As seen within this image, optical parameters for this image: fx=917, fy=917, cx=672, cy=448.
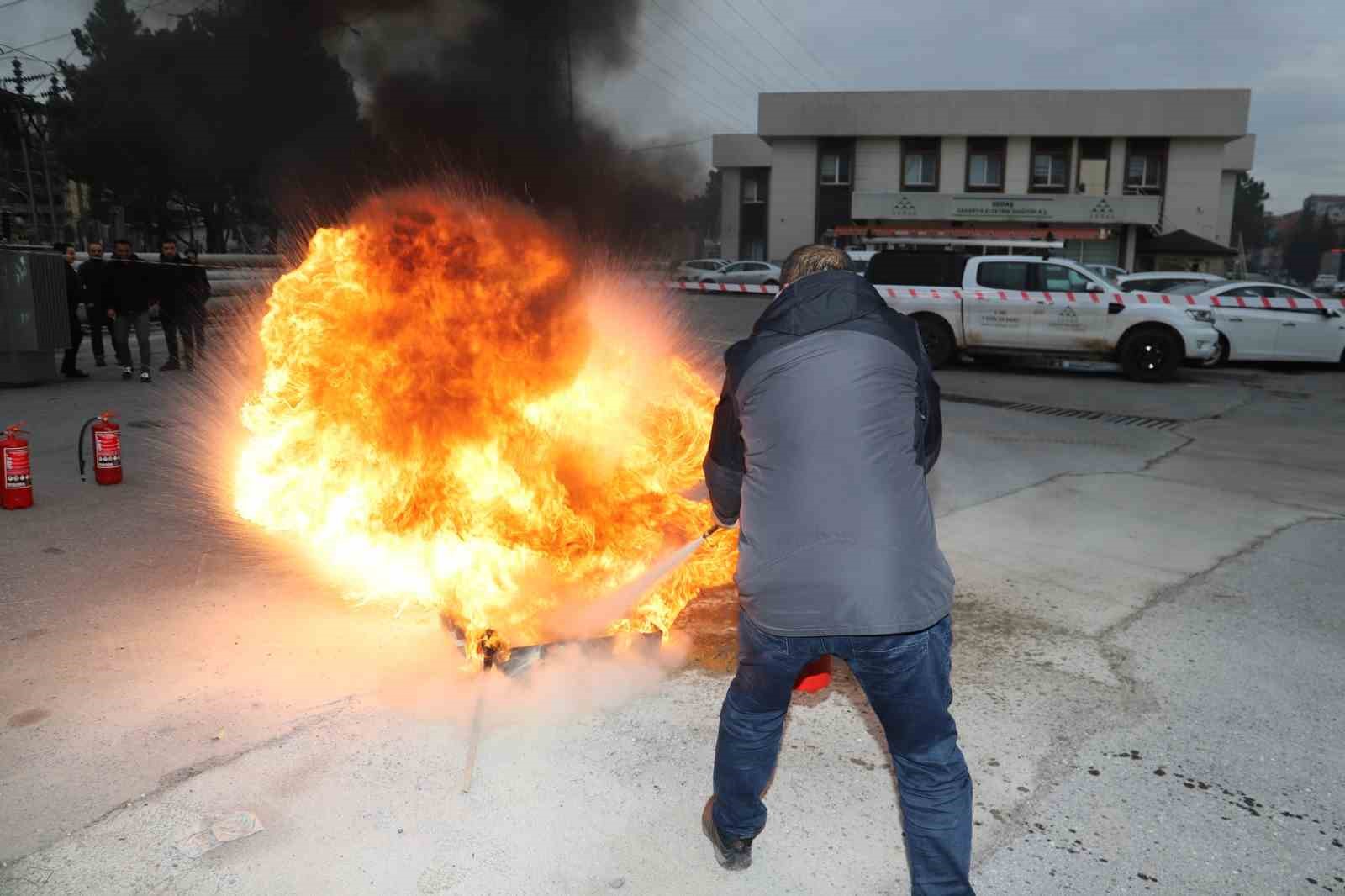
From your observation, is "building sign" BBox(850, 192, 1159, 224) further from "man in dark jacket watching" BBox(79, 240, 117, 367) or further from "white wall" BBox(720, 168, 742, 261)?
"man in dark jacket watching" BBox(79, 240, 117, 367)

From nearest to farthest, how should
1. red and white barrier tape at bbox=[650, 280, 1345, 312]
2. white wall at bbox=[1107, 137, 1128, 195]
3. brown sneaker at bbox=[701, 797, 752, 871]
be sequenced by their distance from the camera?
brown sneaker at bbox=[701, 797, 752, 871] → red and white barrier tape at bbox=[650, 280, 1345, 312] → white wall at bbox=[1107, 137, 1128, 195]

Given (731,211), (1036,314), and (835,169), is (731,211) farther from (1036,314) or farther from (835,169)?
(1036,314)

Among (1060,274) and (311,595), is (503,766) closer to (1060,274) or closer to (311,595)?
(311,595)

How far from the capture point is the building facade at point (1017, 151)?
113ft

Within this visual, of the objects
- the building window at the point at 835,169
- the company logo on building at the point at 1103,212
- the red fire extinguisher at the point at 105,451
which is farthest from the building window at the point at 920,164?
the red fire extinguisher at the point at 105,451

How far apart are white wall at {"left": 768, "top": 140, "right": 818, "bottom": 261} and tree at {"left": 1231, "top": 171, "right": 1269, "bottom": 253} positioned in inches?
2828

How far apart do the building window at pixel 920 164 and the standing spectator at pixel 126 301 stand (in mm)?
30509

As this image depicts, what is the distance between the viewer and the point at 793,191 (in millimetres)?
37500

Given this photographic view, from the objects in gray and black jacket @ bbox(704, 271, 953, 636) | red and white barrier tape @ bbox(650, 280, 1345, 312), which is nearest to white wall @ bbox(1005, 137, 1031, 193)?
red and white barrier tape @ bbox(650, 280, 1345, 312)

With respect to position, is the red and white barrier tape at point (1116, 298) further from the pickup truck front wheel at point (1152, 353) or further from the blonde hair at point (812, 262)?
the blonde hair at point (812, 262)

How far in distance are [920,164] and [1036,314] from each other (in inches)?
951

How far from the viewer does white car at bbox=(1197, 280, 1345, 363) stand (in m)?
15.3

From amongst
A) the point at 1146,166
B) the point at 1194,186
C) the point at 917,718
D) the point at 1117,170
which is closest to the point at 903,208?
the point at 1117,170

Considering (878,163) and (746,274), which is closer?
(746,274)
